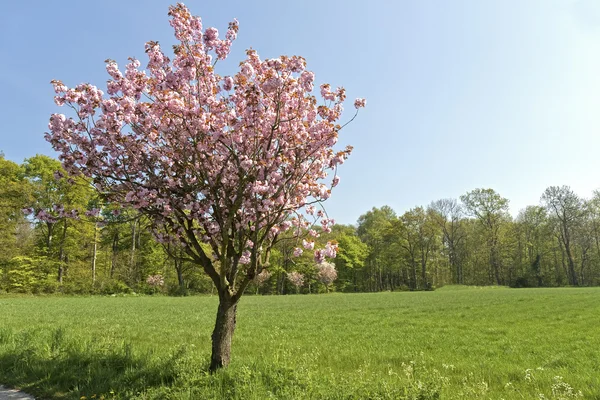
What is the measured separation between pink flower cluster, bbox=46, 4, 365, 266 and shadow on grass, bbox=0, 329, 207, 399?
2.37 m

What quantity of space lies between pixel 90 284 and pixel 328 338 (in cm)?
3725

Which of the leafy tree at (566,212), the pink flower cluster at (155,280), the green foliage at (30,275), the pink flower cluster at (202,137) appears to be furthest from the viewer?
the leafy tree at (566,212)

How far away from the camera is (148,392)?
18.1ft

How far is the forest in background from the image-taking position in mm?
38875

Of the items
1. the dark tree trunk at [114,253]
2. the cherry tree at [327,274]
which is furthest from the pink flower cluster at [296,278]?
the dark tree trunk at [114,253]

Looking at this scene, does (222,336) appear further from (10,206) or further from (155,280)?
(155,280)

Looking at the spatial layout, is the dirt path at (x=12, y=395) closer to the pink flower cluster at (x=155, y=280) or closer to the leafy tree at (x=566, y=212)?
the pink flower cluster at (x=155, y=280)

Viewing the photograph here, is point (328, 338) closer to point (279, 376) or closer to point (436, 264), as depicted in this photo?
point (279, 376)

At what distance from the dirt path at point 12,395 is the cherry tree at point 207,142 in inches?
117

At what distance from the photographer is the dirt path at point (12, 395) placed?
5693 mm

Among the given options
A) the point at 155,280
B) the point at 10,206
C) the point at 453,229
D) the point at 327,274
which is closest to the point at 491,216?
the point at 453,229

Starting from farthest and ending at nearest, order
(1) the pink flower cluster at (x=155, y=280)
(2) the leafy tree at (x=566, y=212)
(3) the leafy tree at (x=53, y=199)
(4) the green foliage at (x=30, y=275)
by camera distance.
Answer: (2) the leafy tree at (x=566, y=212) < (1) the pink flower cluster at (x=155, y=280) < (3) the leafy tree at (x=53, y=199) < (4) the green foliage at (x=30, y=275)

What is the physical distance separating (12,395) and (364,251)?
2628 inches

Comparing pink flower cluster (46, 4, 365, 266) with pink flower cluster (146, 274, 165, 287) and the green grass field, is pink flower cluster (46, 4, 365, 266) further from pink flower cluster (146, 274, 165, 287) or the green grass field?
pink flower cluster (146, 274, 165, 287)
